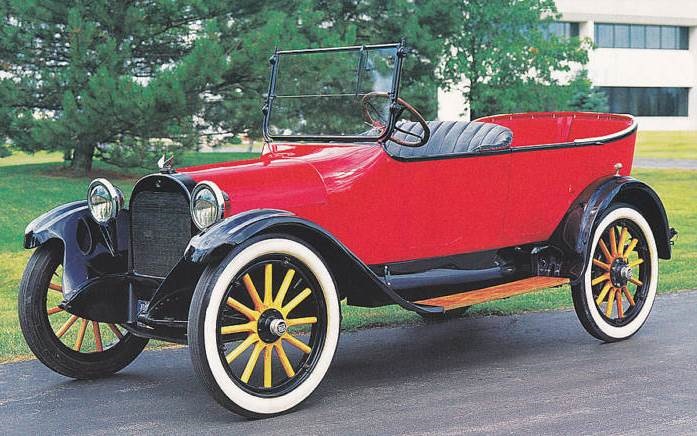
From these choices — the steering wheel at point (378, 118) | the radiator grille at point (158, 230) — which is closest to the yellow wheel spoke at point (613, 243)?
the steering wheel at point (378, 118)

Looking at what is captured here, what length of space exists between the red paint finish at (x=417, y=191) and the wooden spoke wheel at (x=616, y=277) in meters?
0.31

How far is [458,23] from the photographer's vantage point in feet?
68.8

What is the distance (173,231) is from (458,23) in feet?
54.9

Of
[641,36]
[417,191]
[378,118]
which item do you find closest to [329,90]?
[378,118]

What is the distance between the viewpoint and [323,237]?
194 inches

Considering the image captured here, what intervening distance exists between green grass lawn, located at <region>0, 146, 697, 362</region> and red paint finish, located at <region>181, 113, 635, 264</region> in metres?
1.34

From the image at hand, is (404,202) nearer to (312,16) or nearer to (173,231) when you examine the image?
(173,231)

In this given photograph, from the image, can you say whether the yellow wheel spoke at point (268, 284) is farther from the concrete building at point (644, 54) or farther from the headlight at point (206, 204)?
the concrete building at point (644, 54)

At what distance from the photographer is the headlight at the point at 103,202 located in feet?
17.5

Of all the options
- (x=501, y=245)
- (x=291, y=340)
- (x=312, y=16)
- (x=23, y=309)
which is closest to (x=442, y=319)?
(x=501, y=245)

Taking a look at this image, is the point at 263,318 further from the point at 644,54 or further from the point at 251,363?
the point at 644,54

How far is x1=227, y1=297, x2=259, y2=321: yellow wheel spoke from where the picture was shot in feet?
15.3

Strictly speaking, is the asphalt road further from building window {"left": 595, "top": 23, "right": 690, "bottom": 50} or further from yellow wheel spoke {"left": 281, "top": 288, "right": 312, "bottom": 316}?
building window {"left": 595, "top": 23, "right": 690, "bottom": 50}

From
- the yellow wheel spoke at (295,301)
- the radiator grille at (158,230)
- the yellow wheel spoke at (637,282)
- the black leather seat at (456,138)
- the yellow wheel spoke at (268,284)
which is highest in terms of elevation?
the black leather seat at (456,138)
